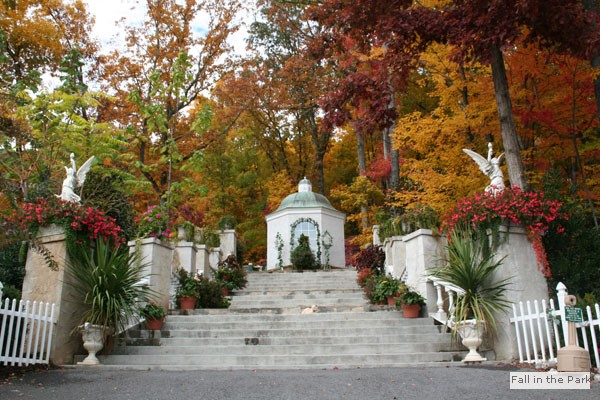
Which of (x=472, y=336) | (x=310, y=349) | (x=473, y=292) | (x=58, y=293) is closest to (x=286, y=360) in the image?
(x=310, y=349)

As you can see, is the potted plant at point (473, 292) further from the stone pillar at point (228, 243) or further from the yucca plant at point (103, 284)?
the stone pillar at point (228, 243)

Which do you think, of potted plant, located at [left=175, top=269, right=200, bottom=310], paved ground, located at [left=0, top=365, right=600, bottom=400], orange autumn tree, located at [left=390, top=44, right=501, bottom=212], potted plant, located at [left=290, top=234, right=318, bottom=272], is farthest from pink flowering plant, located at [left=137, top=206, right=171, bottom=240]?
potted plant, located at [left=290, top=234, right=318, bottom=272]

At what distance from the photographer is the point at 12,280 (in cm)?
816

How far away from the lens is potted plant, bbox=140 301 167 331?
26.6ft

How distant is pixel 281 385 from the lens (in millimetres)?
4941

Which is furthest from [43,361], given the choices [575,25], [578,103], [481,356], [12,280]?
[578,103]

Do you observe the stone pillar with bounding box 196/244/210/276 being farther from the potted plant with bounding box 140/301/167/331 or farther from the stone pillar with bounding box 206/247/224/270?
the potted plant with bounding box 140/301/167/331

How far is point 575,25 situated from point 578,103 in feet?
11.4

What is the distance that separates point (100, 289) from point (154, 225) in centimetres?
244

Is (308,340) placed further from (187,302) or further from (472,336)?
(187,302)

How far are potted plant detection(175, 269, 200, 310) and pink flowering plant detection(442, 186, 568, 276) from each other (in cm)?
514

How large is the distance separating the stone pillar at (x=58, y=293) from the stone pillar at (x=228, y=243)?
8043mm

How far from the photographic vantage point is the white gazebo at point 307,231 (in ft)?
58.6

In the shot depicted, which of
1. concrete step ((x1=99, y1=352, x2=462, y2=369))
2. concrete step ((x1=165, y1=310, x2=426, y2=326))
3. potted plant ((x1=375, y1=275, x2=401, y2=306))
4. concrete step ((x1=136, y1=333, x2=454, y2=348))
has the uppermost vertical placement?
potted plant ((x1=375, y1=275, x2=401, y2=306))
